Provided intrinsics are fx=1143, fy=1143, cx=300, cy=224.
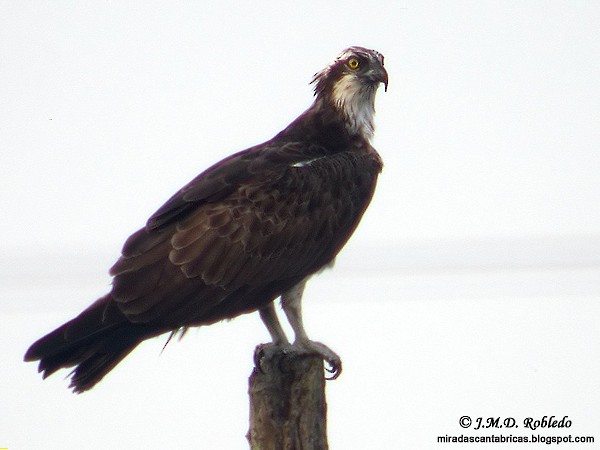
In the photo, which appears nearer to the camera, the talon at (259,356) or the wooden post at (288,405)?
the wooden post at (288,405)

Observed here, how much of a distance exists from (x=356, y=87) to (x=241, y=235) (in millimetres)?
1825

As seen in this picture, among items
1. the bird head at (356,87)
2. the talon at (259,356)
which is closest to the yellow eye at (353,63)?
the bird head at (356,87)

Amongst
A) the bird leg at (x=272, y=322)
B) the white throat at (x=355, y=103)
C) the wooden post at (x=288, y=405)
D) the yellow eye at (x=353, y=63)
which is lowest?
the wooden post at (x=288, y=405)

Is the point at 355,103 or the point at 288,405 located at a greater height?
the point at 355,103

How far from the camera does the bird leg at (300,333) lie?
799 centimetres

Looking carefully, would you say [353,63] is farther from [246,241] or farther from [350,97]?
[246,241]

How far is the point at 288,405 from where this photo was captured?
271 inches

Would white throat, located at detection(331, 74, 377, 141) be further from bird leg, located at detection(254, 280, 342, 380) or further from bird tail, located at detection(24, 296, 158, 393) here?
bird tail, located at detection(24, 296, 158, 393)

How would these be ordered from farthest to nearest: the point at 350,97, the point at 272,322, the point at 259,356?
1. the point at 350,97
2. the point at 272,322
3. the point at 259,356

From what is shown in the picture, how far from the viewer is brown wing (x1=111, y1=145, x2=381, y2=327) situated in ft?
25.2

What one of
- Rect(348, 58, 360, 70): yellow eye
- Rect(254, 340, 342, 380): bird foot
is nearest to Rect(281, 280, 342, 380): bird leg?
Rect(254, 340, 342, 380): bird foot

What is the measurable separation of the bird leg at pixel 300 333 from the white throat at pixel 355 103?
146 centimetres

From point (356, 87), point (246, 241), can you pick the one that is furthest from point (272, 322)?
point (356, 87)

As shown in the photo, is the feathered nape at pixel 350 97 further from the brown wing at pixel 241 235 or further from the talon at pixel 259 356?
the talon at pixel 259 356
